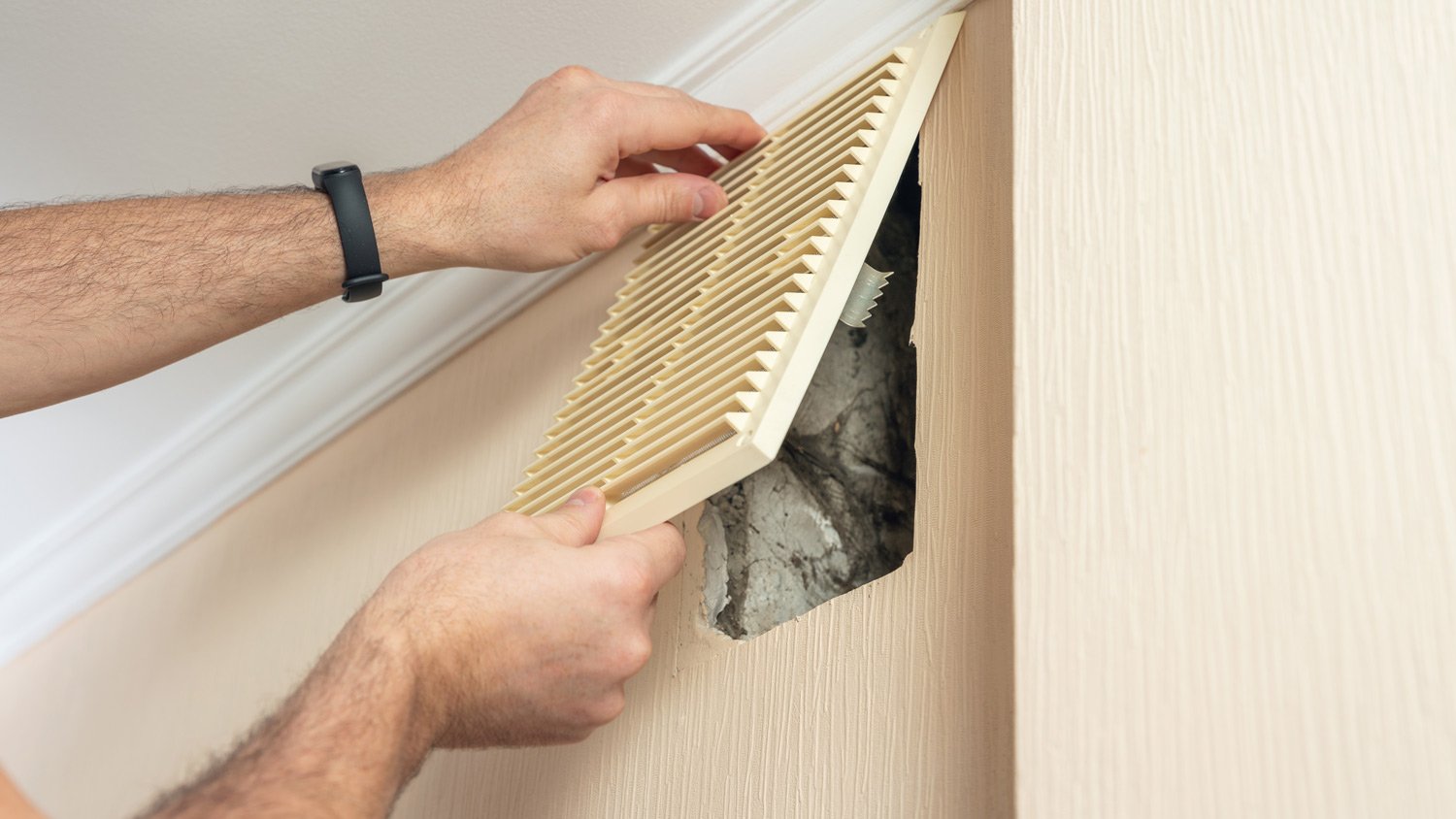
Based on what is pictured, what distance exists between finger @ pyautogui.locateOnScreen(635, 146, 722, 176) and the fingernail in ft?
1.67

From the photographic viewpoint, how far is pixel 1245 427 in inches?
25.9

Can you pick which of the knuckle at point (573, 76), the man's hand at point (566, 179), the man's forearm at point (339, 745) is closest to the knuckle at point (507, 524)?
the man's forearm at point (339, 745)

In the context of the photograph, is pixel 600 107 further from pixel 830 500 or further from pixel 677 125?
pixel 830 500

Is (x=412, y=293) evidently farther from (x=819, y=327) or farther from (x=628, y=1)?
(x=819, y=327)

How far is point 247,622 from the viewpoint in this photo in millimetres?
1760

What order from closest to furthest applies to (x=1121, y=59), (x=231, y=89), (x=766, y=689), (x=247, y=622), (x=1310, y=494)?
(x=1310, y=494), (x=1121, y=59), (x=766, y=689), (x=231, y=89), (x=247, y=622)

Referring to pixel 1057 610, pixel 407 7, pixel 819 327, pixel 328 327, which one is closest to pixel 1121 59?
pixel 819 327

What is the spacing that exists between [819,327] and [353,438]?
111cm

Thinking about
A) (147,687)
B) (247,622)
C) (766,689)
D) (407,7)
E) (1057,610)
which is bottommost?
(147,687)

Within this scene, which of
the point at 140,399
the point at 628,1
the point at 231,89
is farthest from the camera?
the point at 140,399

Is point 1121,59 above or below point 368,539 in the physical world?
above

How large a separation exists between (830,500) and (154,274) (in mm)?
766

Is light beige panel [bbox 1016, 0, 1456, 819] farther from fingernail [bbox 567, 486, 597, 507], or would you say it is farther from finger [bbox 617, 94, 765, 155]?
finger [bbox 617, 94, 765, 155]

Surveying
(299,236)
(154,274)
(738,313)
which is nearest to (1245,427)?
(738,313)
